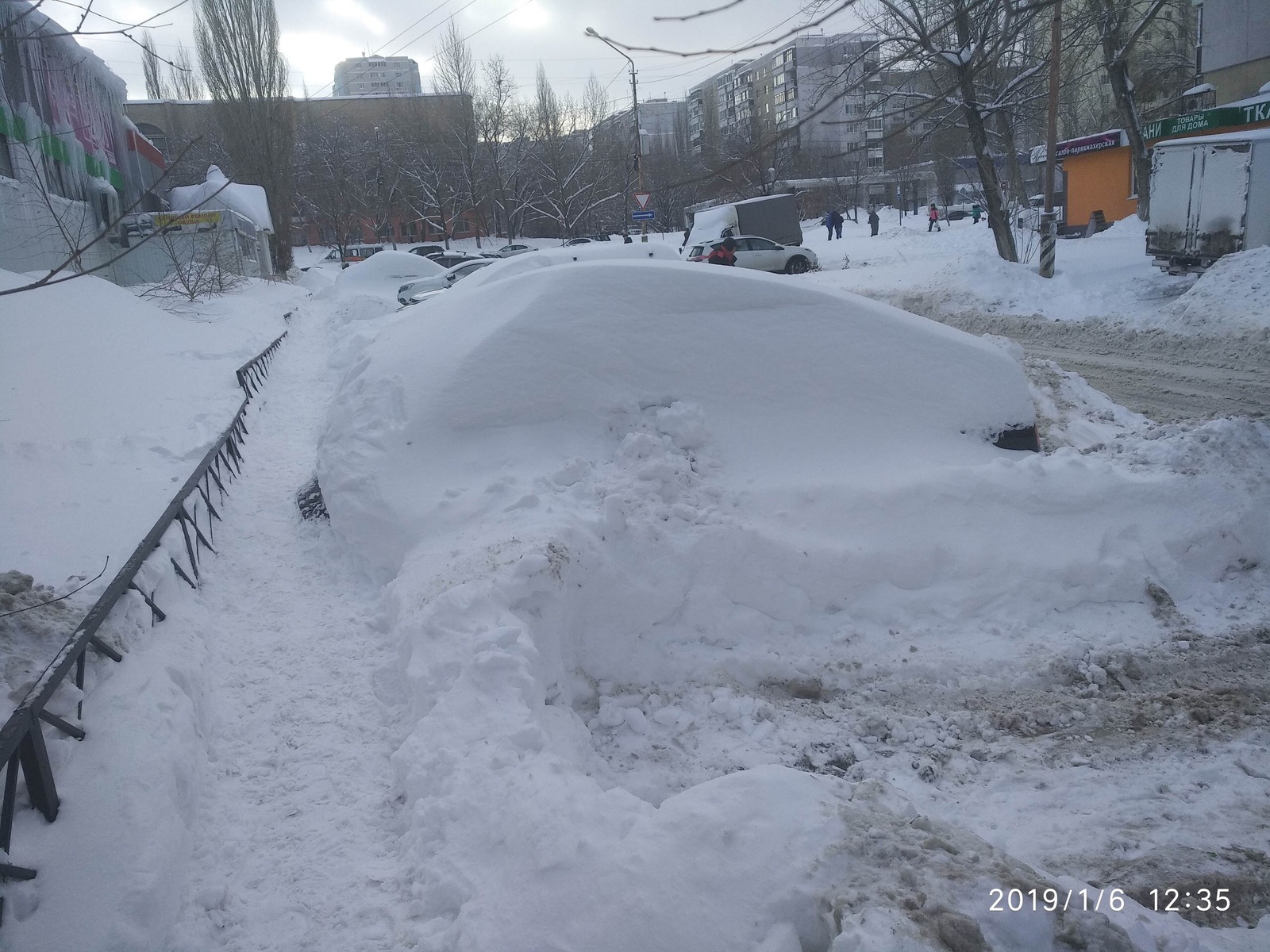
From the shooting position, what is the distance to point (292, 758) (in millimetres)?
3863

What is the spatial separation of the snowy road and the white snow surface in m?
2.39

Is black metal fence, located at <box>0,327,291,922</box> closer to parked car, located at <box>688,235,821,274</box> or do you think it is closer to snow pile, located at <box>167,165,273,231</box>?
parked car, located at <box>688,235,821,274</box>

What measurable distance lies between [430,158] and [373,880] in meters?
56.2

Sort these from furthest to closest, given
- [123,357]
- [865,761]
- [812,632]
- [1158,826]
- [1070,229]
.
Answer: [1070,229]
[123,357]
[812,632]
[865,761]
[1158,826]

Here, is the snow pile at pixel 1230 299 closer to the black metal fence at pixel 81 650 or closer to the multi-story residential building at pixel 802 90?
the multi-story residential building at pixel 802 90

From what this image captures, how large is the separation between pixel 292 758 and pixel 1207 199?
18122mm

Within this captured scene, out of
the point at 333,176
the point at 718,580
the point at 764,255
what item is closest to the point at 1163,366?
the point at 718,580

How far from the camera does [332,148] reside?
5503 centimetres

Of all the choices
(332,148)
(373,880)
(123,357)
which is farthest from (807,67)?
(332,148)

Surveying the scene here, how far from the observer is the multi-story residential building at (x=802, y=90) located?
2762 millimetres

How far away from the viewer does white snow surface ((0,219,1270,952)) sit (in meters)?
2.69

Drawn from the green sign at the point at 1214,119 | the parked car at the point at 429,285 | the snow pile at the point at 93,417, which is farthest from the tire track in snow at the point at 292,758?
the green sign at the point at 1214,119

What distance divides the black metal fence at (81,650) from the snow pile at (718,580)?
112 centimetres

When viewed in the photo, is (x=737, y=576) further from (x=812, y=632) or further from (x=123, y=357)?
(x=123, y=357)
